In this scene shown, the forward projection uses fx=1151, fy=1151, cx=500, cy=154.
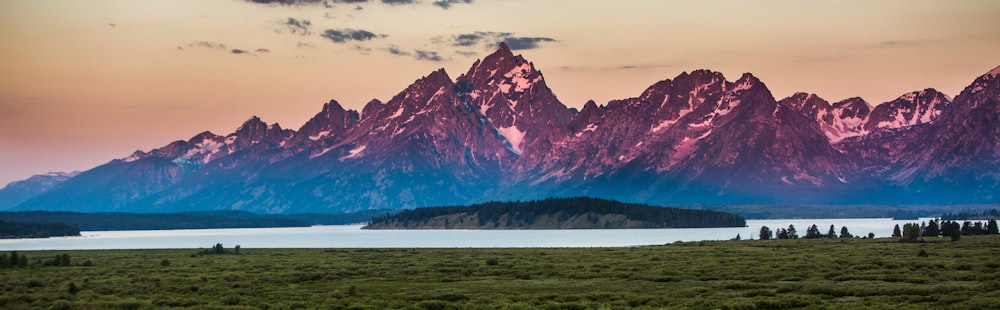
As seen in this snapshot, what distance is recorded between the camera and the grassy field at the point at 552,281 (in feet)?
236

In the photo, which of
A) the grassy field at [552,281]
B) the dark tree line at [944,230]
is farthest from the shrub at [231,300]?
the dark tree line at [944,230]

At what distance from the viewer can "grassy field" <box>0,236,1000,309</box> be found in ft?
236

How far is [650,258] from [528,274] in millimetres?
22101

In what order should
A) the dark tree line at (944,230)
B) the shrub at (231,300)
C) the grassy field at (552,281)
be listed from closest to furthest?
the grassy field at (552,281) → the shrub at (231,300) → the dark tree line at (944,230)

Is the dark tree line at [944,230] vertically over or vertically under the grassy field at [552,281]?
over

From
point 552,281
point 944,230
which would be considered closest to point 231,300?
point 552,281

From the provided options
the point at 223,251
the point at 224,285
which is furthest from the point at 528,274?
the point at 223,251

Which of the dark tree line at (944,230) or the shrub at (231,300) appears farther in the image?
A: the dark tree line at (944,230)

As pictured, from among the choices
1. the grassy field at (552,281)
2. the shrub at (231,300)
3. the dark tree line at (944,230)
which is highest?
the dark tree line at (944,230)

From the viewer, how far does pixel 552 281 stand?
90.6 m

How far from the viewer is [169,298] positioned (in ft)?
253

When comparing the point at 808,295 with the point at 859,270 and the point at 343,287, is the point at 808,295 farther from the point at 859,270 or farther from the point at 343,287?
the point at 343,287

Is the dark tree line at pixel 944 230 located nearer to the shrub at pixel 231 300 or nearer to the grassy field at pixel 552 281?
the grassy field at pixel 552 281

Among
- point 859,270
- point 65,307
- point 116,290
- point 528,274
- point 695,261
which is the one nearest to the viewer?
point 65,307
